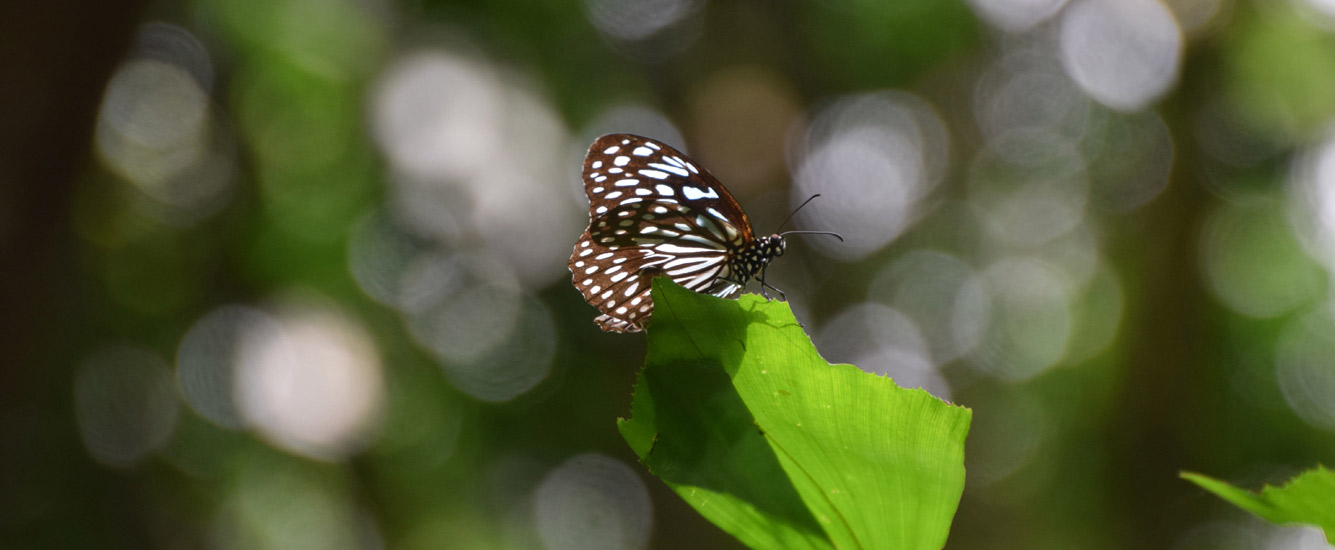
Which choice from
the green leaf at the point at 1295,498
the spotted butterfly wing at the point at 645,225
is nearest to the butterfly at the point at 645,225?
the spotted butterfly wing at the point at 645,225

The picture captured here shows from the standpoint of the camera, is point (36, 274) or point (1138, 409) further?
point (1138, 409)

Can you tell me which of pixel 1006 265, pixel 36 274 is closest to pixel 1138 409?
pixel 1006 265

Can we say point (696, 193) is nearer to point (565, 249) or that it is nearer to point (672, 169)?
point (672, 169)

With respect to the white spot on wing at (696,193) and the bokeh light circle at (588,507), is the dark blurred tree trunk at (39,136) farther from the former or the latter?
the bokeh light circle at (588,507)

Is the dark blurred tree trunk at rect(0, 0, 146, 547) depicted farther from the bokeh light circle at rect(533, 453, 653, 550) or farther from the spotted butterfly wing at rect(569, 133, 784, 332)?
the bokeh light circle at rect(533, 453, 653, 550)

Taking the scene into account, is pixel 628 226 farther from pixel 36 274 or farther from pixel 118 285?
pixel 118 285

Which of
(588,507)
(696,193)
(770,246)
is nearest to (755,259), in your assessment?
(770,246)
